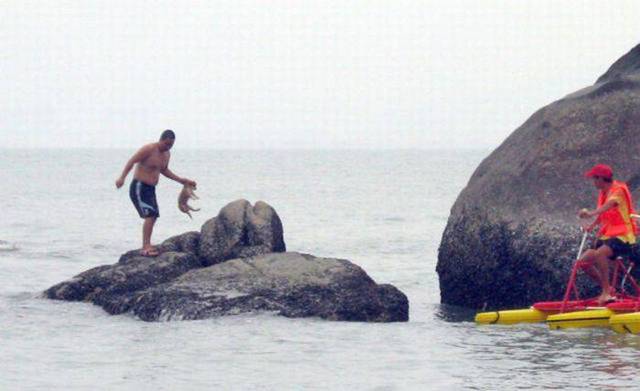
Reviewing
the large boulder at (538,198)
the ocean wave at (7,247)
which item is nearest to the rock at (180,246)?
the large boulder at (538,198)

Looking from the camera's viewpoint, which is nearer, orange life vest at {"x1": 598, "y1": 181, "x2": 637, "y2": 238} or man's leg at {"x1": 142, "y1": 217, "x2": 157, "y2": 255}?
orange life vest at {"x1": 598, "y1": 181, "x2": 637, "y2": 238}

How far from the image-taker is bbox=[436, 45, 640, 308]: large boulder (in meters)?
17.4

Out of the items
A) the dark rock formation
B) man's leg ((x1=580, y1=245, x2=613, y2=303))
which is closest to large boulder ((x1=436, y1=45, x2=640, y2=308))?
man's leg ((x1=580, y1=245, x2=613, y2=303))

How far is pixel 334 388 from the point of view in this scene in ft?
41.7

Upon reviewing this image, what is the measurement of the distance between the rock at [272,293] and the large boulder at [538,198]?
4.68 feet

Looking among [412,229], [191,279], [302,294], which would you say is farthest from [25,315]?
[412,229]

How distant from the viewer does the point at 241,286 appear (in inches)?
669

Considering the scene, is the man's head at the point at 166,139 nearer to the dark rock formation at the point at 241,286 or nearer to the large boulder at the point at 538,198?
the dark rock formation at the point at 241,286

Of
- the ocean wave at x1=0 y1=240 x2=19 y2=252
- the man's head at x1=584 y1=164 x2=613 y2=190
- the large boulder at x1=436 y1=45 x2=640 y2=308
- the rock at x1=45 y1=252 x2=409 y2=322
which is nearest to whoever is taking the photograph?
the man's head at x1=584 y1=164 x2=613 y2=190

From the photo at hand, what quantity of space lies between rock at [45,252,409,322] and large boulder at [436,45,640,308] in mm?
1427

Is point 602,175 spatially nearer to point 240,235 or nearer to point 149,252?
point 240,235

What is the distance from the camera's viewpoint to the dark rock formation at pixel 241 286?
55.1ft

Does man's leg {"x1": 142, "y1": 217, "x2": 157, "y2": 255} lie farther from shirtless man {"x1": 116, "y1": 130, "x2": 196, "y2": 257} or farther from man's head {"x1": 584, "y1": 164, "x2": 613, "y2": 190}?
man's head {"x1": 584, "y1": 164, "x2": 613, "y2": 190}

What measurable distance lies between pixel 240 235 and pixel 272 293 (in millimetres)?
2292
